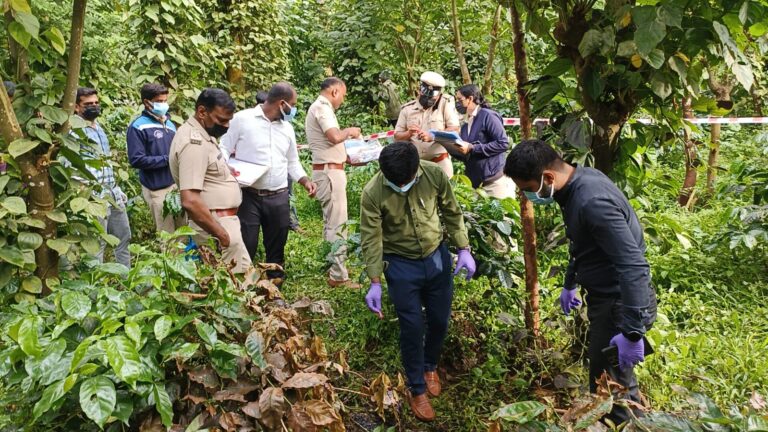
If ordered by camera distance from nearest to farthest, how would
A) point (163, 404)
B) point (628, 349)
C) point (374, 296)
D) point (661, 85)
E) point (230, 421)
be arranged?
point (163, 404) → point (230, 421) → point (628, 349) → point (661, 85) → point (374, 296)

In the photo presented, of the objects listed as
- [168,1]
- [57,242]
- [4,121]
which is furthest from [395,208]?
[168,1]

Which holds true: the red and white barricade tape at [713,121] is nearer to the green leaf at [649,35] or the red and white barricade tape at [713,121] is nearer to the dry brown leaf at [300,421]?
the green leaf at [649,35]

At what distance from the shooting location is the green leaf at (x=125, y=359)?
1.69 meters

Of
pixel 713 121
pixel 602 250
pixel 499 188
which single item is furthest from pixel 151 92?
pixel 713 121

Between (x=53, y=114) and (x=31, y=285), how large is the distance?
2.56 feet

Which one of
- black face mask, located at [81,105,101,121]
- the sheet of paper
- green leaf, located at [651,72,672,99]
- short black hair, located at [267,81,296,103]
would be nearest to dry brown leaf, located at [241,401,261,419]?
green leaf, located at [651,72,672,99]

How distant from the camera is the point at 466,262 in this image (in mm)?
3242

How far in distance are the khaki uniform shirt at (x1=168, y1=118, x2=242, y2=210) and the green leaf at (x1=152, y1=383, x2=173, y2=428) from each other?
66.3 inches

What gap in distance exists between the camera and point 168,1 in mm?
5281

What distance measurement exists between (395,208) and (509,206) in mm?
1147

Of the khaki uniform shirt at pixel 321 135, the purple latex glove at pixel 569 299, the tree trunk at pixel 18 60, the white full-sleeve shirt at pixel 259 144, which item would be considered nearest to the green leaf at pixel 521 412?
the purple latex glove at pixel 569 299

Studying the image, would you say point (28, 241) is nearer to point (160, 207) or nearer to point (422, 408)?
point (422, 408)

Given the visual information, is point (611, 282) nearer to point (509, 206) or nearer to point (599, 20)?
point (599, 20)

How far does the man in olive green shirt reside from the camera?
305cm
